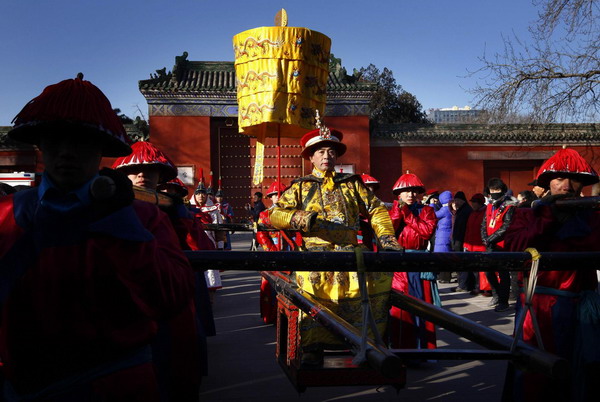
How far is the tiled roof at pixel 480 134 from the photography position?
Result: 20.8m

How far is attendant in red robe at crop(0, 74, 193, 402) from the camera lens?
1.41 metres

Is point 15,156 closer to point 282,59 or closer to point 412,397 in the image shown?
point 282,59

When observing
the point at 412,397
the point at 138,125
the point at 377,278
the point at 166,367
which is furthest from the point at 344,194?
the point at 138,125

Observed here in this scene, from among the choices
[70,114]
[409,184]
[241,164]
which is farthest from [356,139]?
[70,114]

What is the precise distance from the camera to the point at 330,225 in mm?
4031

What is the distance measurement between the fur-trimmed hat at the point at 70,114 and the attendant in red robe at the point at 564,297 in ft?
7.40

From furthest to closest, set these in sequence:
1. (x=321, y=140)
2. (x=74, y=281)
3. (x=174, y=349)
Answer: (x=321, y=140) → (x=174, y=349) → (x=74, y=281)

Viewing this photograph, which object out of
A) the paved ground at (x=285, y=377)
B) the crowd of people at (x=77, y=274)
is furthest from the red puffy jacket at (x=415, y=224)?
the crowd of people at (x=77, y=274)

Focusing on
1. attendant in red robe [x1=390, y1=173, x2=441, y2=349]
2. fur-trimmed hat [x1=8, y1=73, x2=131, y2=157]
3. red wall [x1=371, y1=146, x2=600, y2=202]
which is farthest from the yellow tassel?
red wall [x1=371, y1=146, x2=600, y2=202]

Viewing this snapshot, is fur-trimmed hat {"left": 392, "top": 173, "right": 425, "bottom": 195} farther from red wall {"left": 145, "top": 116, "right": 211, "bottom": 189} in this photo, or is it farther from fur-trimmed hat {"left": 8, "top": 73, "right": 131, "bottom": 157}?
red wall {"left": 145, "top": 116, "right": 211, "bottom": 189}

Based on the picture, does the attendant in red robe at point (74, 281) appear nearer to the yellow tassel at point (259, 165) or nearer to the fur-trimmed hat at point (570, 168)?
the fur-trimmed hat at point (570, 168)

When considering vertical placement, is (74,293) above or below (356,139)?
below

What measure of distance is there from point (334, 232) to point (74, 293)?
2.76m

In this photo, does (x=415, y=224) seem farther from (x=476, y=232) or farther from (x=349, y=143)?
(x=349, y=143)
